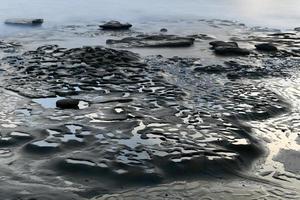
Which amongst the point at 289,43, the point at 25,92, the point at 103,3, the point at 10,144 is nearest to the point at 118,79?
the point at 25,92

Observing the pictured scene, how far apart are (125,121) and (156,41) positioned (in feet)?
31.1

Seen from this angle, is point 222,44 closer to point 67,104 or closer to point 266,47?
point 266,47

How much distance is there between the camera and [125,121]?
9117 mm

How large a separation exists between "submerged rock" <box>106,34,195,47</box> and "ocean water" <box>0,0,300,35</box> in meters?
4.28

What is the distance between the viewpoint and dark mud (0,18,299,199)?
6.99 m

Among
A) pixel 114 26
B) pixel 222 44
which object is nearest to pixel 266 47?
pixel 222 44

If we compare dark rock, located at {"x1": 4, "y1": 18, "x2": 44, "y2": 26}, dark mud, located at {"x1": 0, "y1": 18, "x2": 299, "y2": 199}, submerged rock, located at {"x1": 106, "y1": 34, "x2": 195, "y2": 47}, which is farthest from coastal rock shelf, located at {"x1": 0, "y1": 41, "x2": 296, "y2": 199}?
dark rock, located at {"x1": 4, "y1": 18, "x2": 44, "y2": 26}

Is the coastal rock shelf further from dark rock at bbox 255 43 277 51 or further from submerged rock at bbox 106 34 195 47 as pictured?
dark rock at bbox 255 43 277 51

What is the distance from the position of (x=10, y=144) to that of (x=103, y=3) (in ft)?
73.4

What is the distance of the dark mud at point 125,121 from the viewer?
6992 millimetres

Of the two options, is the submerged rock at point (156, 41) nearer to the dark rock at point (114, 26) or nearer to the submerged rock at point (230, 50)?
the submerged rock at point (230, 50)

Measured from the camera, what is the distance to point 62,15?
23.8 meters

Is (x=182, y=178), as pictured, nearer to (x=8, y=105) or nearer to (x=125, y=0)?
(x=8, y=105)

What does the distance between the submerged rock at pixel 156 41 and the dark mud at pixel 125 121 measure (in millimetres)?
3042
